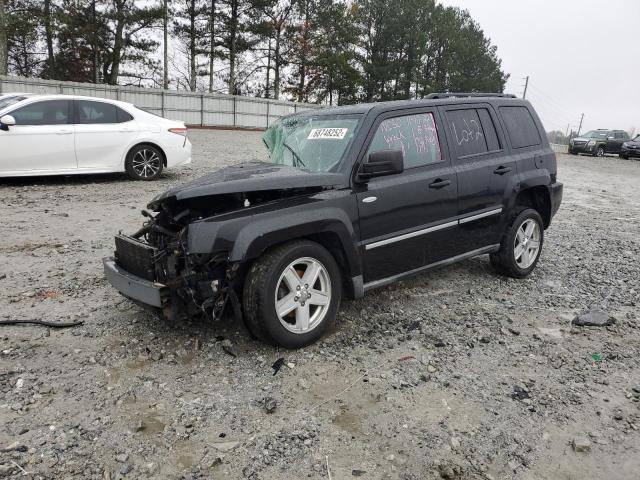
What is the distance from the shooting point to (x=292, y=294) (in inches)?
145

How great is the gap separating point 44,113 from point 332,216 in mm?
7587

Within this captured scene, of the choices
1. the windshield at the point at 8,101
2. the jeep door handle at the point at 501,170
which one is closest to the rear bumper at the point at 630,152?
the jeep door handle at the point at 501,170

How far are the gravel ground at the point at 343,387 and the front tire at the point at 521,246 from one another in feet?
0.65

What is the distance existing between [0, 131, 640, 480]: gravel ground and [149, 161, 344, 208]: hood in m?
1.12

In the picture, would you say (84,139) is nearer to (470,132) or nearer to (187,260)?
(187,260)

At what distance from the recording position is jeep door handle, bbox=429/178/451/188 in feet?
14.7

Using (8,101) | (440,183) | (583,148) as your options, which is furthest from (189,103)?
(440,183)

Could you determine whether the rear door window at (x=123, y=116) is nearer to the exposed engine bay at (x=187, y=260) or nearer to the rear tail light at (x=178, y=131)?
the rear tail light at (x=178, y=131)

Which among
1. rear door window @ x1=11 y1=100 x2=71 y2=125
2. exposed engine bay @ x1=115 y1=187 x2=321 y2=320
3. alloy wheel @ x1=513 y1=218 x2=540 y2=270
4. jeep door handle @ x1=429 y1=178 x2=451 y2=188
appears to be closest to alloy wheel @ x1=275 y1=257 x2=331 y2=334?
exposed engine bay @ x1=115 y1=187 x2=321 y2=320

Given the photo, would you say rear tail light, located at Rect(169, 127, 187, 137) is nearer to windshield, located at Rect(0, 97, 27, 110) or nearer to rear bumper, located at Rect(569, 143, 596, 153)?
windshield, located at Rect(0, 97, 27, 110)

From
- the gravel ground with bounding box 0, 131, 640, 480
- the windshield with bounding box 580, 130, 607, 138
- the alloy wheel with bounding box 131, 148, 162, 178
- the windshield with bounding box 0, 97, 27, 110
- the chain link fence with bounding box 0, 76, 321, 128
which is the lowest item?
the gravel ground with bounding box 0, 131, 640, 480

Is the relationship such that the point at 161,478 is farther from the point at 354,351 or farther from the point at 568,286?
the point at 568,286

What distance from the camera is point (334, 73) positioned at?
43.0 m

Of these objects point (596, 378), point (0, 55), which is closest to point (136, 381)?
→ point (596, 378)
